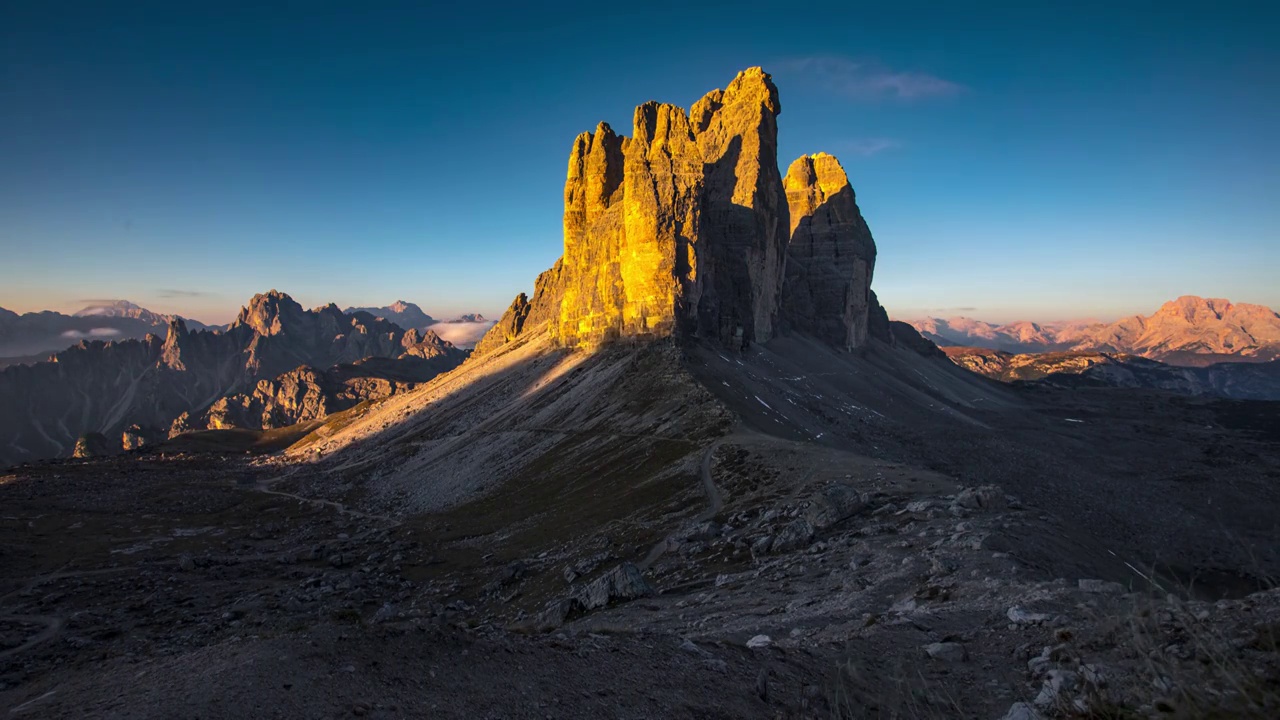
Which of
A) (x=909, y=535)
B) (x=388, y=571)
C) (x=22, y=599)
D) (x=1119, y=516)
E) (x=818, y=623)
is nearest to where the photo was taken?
(x=818, y=623)

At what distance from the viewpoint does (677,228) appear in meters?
98.2

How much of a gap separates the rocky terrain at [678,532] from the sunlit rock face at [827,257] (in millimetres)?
1620

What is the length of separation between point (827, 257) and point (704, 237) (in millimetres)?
76041

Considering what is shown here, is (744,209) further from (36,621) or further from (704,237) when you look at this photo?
(36,621)

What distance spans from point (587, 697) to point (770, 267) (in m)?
127

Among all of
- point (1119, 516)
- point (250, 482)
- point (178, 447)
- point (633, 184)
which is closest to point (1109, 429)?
point (1119, 516)

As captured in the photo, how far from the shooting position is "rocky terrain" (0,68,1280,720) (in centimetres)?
1201

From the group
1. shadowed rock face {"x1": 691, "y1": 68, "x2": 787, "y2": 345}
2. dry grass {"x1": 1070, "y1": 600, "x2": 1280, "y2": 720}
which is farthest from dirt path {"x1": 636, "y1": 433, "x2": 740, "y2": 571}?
shadowed rock face {"x1": 691, "y1": 68, "x2": 787, "y2": 345}

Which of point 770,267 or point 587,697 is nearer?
point 587,697

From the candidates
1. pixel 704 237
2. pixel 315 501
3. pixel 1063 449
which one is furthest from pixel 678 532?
pixel 1063 449

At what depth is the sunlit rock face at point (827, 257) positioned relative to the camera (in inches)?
6181

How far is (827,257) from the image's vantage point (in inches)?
6476

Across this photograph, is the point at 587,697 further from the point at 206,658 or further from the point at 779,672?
the point at 206,658

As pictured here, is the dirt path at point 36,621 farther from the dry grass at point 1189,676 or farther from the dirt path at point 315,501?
the dry grass at point 1189,676
